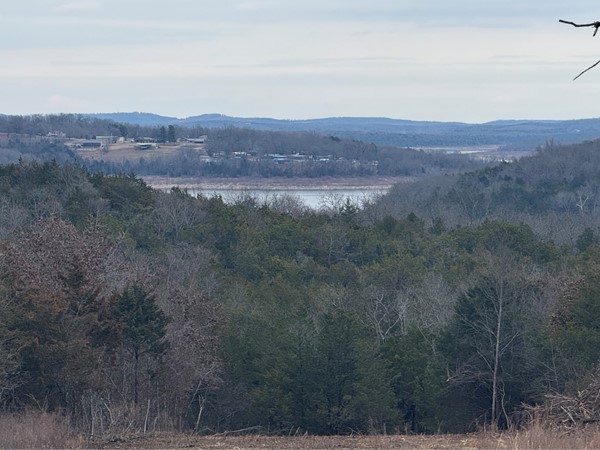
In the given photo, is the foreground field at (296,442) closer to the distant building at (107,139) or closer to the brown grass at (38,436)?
the brown grass at (38,436)

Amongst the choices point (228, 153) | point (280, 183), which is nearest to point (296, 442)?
point (280, 183)

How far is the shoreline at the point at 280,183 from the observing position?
118 meters

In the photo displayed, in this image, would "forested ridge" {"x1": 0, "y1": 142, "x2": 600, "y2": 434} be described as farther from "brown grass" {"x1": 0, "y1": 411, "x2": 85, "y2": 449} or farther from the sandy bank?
the sandy bank

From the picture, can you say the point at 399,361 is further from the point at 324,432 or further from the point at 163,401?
the point at 163,401

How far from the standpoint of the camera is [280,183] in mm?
127500

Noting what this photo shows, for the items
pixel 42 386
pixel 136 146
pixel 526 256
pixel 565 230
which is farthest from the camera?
pixel 136 146

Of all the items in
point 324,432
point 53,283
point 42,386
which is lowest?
point 324,432

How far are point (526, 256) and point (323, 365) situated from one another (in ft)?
57.3

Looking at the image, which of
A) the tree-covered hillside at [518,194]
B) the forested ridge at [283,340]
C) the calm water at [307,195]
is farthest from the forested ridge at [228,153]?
the forested ridge at [283,340]

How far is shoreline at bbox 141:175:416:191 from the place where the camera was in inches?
4631

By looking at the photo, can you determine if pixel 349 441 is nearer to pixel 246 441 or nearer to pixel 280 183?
pixel 246 441

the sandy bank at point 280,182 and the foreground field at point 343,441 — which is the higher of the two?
the foreground field at point 343,441

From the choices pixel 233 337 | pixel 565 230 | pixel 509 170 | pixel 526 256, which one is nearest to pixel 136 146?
pixel 509 170

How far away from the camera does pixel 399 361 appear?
80.5 ft
